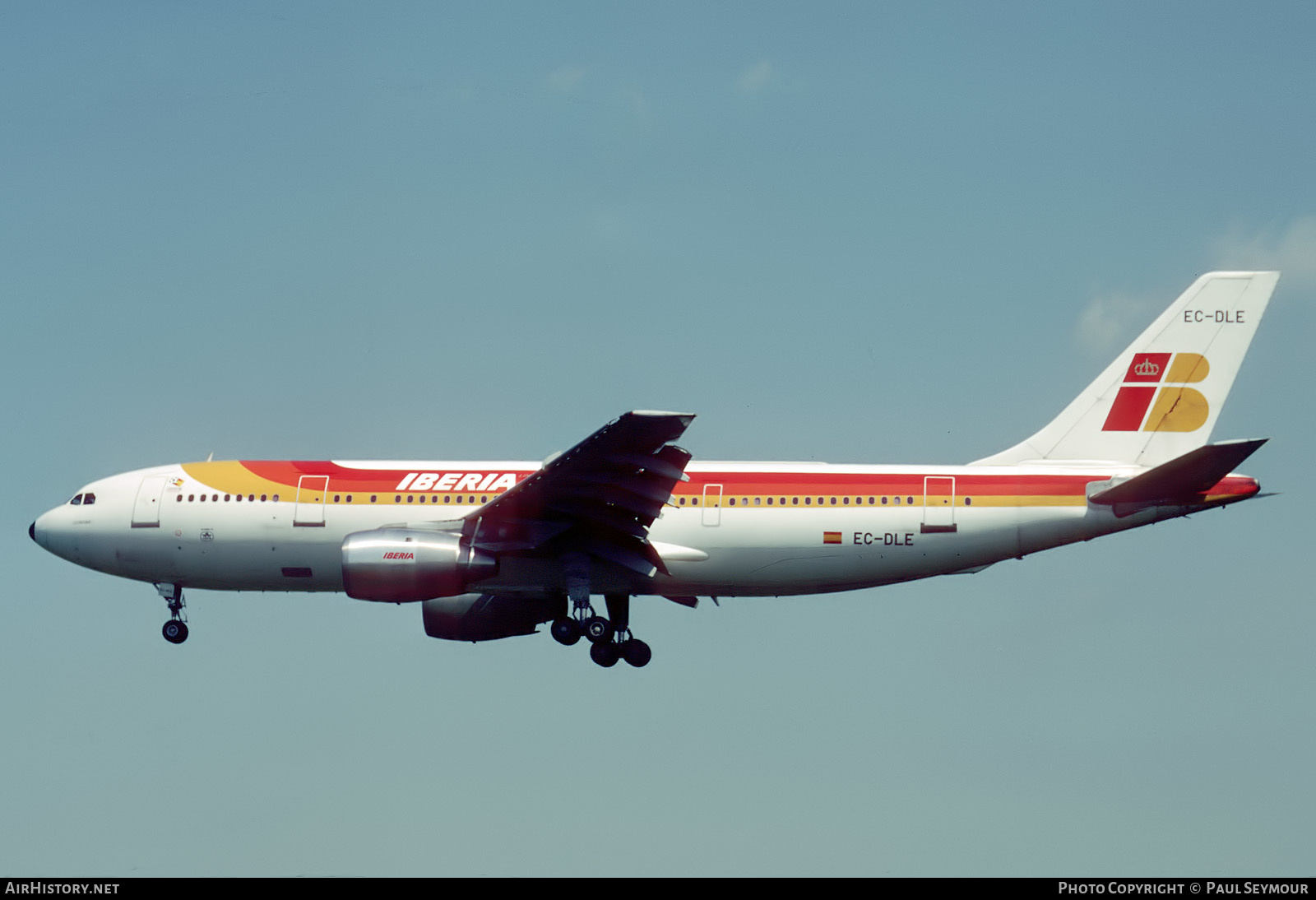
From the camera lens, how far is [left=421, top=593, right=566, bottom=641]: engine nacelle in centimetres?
4319

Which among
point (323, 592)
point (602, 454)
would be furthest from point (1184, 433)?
point (323, 592)

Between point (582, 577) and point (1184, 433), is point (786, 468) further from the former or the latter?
point (1184, 433)

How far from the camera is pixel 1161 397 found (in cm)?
4184

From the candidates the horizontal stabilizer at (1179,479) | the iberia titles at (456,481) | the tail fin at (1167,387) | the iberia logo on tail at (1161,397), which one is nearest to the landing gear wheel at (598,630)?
the iberia titles at (456,481)

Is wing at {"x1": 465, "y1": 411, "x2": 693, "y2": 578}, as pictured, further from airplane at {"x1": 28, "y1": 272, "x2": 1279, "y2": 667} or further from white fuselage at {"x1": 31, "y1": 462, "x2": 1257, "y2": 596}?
white fuselage at {"x1": 31, "y1": 462, "x2": 1257, "y2": 596}

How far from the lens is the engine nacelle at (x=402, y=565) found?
38531 mm

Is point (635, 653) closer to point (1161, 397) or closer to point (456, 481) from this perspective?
point (456, 481)

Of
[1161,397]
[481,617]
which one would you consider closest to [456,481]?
[481,617]

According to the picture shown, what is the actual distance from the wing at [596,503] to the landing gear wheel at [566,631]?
188 centimetres

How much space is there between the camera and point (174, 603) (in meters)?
43.3

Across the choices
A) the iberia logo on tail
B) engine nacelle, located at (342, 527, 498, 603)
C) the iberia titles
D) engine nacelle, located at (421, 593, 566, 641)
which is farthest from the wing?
the iberia logo on tail
